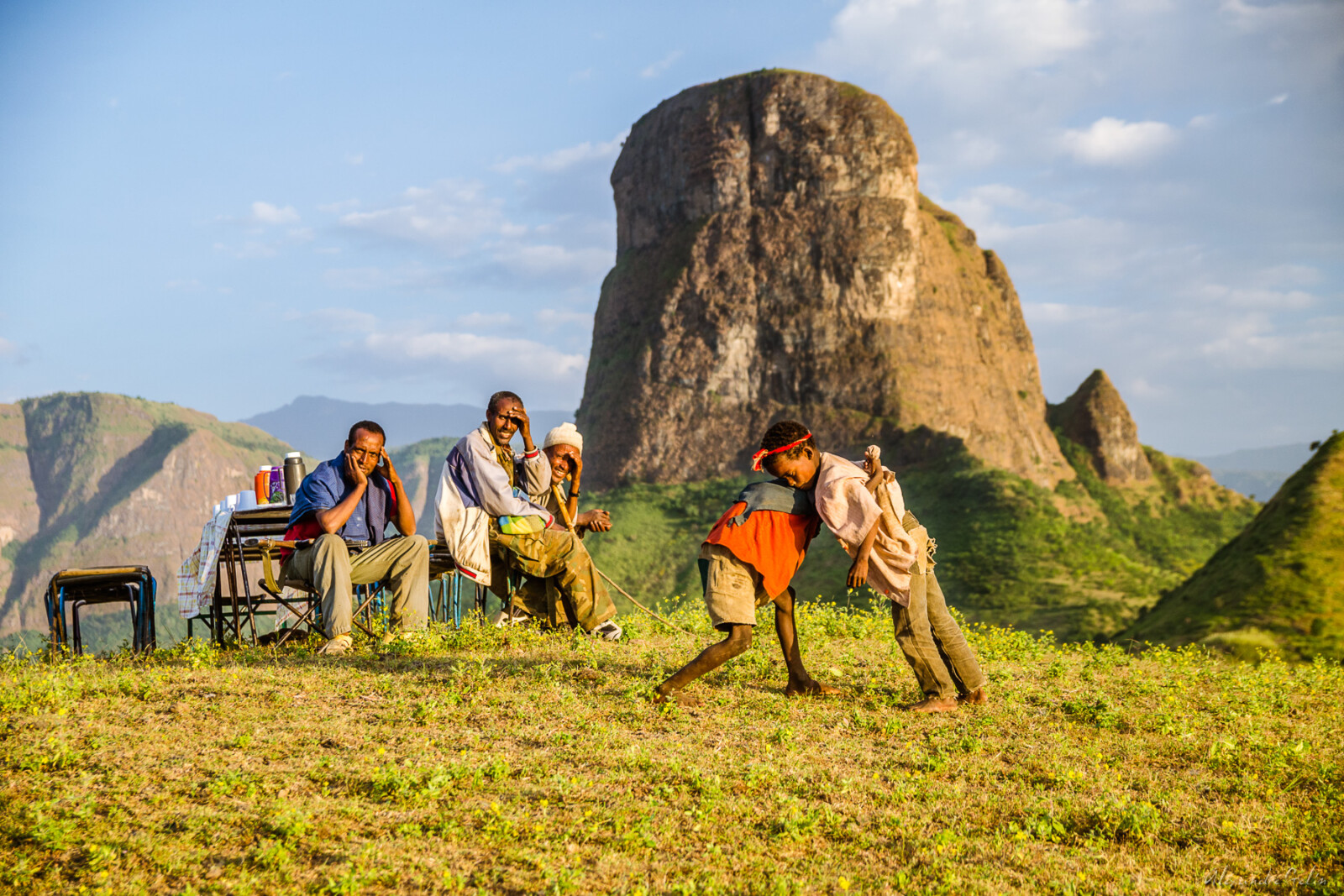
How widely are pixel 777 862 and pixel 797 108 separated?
53982 mm

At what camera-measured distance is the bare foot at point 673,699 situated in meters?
5.52

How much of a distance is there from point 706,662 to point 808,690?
35.4 inches

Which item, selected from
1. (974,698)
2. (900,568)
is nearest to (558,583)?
(900,568)

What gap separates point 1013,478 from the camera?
45812 mm

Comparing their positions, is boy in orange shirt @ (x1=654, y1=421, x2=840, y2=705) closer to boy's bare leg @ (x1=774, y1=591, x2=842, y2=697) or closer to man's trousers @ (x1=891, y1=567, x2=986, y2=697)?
boy's bare leg @ (x1=774, y1=591, x2=842, y2=697)

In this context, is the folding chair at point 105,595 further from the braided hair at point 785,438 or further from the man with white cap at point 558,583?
the braided hair at point 785,438

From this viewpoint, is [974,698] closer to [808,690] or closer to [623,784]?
[808,690]

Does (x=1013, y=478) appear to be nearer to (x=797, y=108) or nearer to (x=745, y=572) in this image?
(x=797, y=108)

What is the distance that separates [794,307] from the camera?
5272 cm

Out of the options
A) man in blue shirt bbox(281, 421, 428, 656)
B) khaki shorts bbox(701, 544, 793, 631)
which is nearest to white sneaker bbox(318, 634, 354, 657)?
man in blue shirt bbox(281, 421, 428, 656)

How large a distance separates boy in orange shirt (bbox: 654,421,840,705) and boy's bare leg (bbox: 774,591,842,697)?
0.87 ft

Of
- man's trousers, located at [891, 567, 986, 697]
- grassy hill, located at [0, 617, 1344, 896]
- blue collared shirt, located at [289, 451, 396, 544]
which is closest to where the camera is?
grassy hill, located at [0, 617, 1344, 896]

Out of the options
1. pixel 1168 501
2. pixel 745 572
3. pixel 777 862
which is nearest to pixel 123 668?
pixel 745 572

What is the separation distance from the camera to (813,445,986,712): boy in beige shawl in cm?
537
